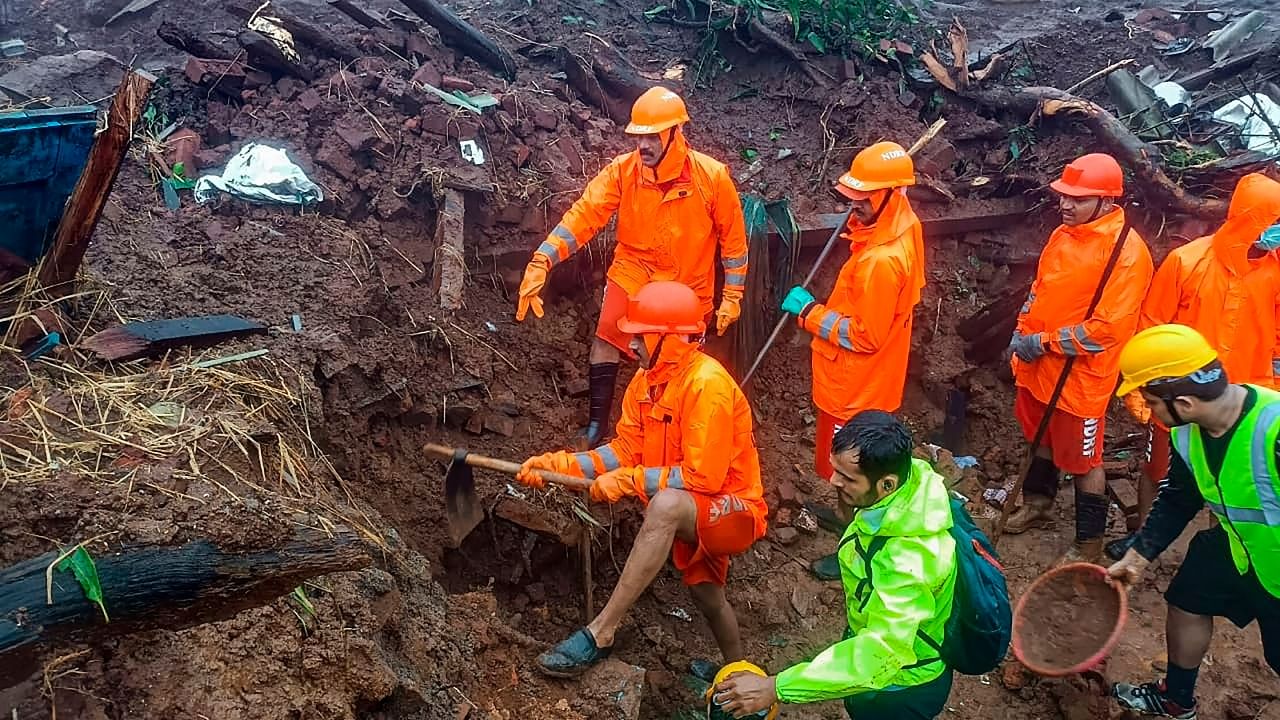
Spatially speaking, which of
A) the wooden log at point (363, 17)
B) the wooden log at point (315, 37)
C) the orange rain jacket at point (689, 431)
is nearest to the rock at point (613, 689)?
the orange rain jacket at point (689, 431)

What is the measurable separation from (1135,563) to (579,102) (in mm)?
5486

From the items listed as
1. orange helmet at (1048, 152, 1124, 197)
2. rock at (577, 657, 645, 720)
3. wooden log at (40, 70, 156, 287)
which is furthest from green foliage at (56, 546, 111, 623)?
orange helmet at (1048, 152, 1124, 197)

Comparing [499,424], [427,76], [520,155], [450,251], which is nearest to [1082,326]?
[499,424]

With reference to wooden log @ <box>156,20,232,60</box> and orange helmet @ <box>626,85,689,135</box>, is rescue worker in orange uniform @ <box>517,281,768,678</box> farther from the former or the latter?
wooden log @ <box>156,20,232,60</box>

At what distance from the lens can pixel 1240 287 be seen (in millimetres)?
4520

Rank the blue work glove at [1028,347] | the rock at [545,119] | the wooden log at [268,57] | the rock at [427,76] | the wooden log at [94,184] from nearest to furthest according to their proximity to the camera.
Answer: the wooden log at [94,184] → the blue work glove at [1028,347] → the wooden log at [268,57] → the rock at [427,76] → the rock at [545,119]

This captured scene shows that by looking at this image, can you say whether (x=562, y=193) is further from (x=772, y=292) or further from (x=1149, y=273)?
(x=1149, y=273)

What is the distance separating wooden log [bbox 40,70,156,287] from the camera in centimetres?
365

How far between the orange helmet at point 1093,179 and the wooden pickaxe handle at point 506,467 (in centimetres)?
297

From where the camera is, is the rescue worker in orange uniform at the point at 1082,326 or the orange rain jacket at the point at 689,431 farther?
the rescue worker in orange uniform at the point at 1082,326

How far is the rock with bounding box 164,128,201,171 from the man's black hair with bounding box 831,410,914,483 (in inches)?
191

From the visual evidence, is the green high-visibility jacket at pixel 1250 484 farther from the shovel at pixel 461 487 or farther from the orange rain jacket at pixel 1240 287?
the shovel at pixel 461 487

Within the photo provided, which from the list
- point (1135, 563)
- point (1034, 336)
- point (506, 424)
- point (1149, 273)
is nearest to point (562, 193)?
point (506, 424)

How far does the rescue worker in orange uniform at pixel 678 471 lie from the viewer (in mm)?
3703
